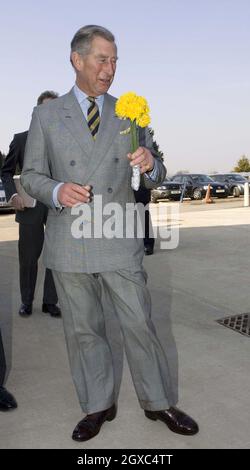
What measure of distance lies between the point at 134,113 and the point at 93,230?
1.92 ft

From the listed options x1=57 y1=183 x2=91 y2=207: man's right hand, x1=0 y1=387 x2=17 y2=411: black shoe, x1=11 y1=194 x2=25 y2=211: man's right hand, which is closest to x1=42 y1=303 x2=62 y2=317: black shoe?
x1=11 y1=194 x2=25 y2=211: man's right hand

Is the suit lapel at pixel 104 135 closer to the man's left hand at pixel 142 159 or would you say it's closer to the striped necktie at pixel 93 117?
the striped necktie at pixel 93 117

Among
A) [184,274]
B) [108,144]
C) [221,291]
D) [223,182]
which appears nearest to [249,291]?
[221,291]

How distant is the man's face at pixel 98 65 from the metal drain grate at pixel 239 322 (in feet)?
8.14

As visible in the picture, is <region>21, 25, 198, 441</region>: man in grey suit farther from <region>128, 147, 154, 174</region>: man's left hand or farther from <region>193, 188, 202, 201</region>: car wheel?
<region>193, 188, 202, 201</region>: car wheel

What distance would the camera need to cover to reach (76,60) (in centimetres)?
239

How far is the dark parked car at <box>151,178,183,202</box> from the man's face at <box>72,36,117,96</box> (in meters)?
21.0

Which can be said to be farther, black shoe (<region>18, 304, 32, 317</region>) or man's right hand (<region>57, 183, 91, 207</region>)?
black shoe (<region>18, 304, 32, 317</region>)

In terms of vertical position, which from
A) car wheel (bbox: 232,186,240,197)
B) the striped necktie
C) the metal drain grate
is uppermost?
the striped necktie

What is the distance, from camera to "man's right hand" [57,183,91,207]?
7.28ft

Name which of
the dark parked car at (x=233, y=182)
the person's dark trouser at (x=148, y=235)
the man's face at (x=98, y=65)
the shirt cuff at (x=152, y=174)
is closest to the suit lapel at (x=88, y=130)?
the man's face at (x=98, y=65)

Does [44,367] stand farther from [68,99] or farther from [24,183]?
[68,99]
